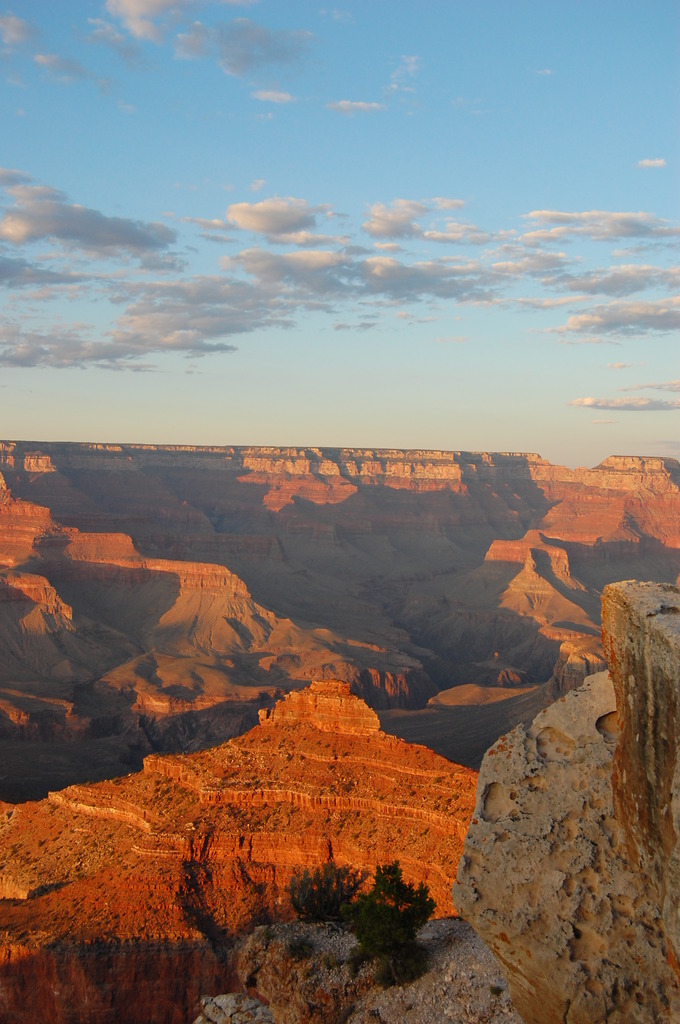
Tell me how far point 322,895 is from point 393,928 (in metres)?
5.67

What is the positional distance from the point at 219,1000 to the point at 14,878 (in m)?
14.4

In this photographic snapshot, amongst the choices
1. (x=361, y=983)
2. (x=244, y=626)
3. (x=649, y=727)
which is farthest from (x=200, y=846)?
(x=244, y=626)

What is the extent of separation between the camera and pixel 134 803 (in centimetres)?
3250

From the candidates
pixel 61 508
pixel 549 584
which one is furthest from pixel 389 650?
pixel 61 508

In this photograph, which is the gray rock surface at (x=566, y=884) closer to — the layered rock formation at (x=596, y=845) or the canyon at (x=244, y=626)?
the layered rock formation at (x=596, y=845)

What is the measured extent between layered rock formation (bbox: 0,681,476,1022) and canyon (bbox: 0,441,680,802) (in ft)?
69.9

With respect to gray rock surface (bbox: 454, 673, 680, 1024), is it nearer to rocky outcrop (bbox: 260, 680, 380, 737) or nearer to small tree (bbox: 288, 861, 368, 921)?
small tree (bbox: 288, 861, 368, 921)

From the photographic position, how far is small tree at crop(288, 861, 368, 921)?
75.7ft

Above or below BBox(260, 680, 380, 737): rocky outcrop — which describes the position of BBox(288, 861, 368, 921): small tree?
below

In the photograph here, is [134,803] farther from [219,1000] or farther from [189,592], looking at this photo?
[189,592]

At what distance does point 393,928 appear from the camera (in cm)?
1841

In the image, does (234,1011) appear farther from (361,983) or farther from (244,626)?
(244,626)

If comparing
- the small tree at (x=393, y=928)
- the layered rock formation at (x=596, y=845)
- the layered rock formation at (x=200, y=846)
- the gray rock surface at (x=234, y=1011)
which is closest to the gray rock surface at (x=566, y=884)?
the layered rock formation at (x=596, y=845)

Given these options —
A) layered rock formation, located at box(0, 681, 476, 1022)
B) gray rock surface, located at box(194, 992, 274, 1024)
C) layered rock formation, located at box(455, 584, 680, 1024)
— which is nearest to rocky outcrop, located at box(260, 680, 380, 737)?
layered rock formation, located at box(0, 681, 476, 1022)
